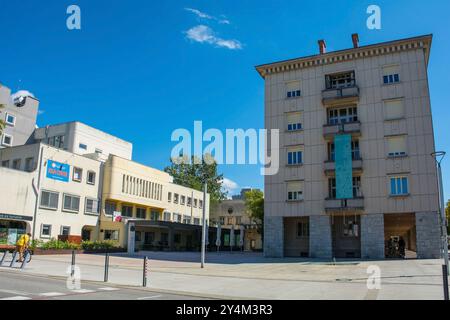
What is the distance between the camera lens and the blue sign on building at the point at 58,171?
44.2 metres

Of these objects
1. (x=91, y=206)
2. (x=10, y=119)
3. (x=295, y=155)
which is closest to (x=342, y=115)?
(x=295, y=155)

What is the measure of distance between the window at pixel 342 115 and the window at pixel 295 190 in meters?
6.83

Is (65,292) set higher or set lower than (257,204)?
lower

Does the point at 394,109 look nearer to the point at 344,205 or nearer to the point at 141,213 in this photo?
the point at 344,205

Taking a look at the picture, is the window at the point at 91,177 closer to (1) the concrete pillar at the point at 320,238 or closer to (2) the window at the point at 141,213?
(2) the window at the point at 141,213

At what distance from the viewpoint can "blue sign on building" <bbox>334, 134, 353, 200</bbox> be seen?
3906 cm

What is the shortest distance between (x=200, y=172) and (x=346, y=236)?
53302mm

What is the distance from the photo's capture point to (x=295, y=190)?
4144cm

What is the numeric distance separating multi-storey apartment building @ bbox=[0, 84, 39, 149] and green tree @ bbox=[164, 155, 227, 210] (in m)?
35.6

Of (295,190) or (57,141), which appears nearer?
(295,190)

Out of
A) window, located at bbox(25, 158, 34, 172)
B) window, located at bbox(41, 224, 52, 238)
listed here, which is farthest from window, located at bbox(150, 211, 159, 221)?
window, located at bbox(25, 158, 34, 172)

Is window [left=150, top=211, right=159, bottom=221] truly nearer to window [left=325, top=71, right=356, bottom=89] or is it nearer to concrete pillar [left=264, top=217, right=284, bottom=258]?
concrete pillar [left=264, top=217, right=284, bottom=258]
